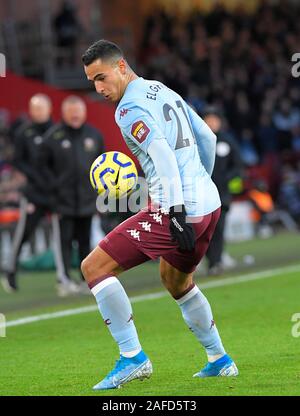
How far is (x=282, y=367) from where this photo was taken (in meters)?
9.02

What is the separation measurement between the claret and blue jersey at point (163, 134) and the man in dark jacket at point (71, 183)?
23.3ft

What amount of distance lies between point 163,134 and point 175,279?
107cm

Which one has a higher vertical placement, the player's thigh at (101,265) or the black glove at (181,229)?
the black glove at (181,229)

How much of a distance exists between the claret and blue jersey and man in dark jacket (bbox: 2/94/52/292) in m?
7.91

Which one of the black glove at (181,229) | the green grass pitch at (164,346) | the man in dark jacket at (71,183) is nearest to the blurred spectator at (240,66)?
the man in dark jacket at (71,183)

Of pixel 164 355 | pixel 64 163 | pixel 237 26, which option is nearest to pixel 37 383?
pixel 164 355

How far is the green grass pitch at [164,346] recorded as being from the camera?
8383 millimetres

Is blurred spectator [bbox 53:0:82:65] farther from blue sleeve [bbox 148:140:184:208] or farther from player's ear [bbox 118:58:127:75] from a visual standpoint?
blue sleeve [bbox 148:140:184:208]

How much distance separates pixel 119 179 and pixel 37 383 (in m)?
1.58

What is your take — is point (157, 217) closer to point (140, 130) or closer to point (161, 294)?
point (140, 130)

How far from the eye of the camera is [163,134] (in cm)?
825

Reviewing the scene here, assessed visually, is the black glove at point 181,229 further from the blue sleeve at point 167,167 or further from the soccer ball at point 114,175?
the soccer ball at point 114,175

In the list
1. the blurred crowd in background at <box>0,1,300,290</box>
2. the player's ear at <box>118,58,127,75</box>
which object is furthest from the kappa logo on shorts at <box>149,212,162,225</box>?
the blurred crowd in background at <box>0,1,300,290</box>
